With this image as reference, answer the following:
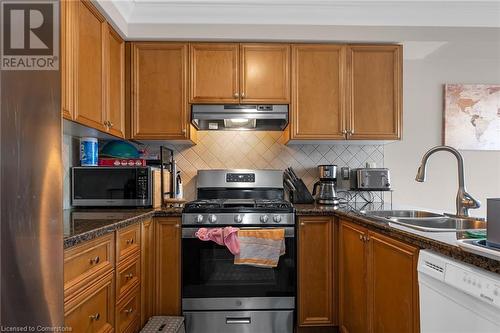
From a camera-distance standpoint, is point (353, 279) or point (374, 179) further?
point (374, 179)

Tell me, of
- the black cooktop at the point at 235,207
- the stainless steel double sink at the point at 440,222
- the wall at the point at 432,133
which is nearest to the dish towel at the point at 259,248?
the black cooktop at the point at 235,207

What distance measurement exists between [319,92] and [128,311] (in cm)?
194

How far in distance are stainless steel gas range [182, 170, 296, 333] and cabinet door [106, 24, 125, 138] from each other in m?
0.80

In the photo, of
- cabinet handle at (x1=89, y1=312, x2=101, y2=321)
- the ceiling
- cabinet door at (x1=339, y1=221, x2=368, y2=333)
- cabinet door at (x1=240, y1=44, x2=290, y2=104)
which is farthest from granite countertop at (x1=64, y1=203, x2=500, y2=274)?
the ceiling

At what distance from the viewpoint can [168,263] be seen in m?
2.13

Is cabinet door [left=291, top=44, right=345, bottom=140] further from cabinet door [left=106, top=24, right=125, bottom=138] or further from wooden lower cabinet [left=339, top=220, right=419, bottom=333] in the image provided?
cabinet door [left=106, top=24, right=125, bottom=138]

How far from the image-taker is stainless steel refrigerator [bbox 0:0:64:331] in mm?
809

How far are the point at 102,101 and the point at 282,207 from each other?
1367mm

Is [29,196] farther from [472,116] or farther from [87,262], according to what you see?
[472,116]

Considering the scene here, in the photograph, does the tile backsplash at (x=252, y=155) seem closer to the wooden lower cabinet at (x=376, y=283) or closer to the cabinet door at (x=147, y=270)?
the cabinet door at (x=147, y=270)

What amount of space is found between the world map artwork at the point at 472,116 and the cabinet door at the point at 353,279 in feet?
5.17

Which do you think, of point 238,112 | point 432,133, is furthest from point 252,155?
point 432,133

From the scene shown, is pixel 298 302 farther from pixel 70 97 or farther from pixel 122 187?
pixel 70 97

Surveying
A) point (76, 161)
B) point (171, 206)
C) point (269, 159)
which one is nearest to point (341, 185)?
point (269, 159)
